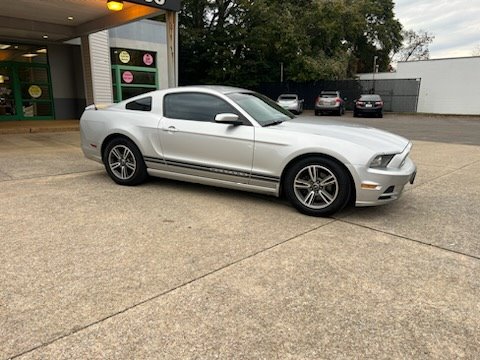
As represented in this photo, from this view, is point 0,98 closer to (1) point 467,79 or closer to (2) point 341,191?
(2) point 341,191

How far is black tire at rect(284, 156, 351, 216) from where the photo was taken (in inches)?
166

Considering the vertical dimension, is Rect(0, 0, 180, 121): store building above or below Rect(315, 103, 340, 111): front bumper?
above

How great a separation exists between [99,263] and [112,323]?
0.87 meters

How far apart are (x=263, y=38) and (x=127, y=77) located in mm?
14238

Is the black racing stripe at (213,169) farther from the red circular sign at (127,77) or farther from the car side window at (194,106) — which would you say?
the red circular sign at (127,77)

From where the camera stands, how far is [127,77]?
17578 mm

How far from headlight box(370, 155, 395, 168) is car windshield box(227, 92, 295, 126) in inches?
54.2

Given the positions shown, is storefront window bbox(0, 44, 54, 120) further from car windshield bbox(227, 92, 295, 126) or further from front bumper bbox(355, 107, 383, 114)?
front bumper bbox(355, 107, 383, 114)

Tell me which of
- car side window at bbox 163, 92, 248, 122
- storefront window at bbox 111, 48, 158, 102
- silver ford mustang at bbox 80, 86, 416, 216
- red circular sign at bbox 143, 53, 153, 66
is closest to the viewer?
silver ford mustang at bbox 80, 86, 416, 216

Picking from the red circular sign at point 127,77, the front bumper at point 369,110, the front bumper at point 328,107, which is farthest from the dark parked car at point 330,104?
the red circular sign at point 127,77

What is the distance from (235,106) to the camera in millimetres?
4883

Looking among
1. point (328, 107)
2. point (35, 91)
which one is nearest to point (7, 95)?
point (35, 91)

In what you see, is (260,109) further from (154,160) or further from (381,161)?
(381,161)

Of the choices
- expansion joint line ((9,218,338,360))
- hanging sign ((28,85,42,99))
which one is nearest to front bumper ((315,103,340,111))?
hanging sign ((28,85,42,99))
